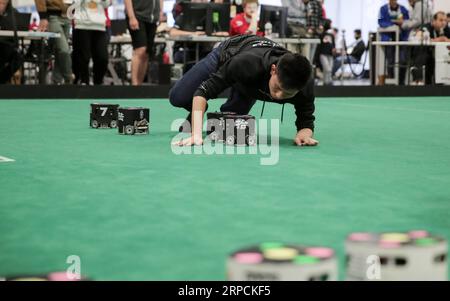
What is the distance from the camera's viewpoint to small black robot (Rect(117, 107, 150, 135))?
4672 mm

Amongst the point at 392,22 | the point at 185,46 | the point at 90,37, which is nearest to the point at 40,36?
the point at 90,37

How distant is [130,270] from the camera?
1.69m

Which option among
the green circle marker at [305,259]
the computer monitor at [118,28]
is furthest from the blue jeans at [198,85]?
the computer monitor at [118,28]

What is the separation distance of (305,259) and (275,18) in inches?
396

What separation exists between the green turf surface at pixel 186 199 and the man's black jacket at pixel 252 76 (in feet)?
0.92

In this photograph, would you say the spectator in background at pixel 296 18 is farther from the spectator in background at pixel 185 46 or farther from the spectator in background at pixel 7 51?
the spectator in background at pixel 7 51

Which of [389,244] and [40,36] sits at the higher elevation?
[40,36]

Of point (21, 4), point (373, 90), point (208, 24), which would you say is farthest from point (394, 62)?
point (21, 4)

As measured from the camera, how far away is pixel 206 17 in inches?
420

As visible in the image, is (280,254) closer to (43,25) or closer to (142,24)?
(142,24)

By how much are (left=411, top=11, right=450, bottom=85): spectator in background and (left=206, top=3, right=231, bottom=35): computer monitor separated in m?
3.30

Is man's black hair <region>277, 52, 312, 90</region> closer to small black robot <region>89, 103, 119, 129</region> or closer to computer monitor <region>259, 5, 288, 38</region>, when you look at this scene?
small black robot <region>89, 103, 119, 129</region>

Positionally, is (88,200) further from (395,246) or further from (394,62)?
(394,62)

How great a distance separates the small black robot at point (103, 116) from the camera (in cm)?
507
